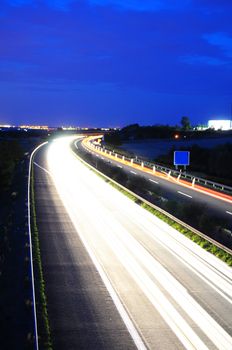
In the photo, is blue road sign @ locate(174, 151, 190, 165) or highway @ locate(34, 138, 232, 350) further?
blue road sign @ locate(174, 151, 190, 165)

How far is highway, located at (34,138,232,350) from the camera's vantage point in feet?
36.2

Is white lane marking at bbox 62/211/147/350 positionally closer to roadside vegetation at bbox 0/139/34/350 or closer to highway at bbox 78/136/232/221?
roadside vegetation at bbox 0/139/34/350

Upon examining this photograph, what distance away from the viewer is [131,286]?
14594 millimetres

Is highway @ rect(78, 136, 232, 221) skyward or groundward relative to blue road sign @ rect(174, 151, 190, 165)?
groundward

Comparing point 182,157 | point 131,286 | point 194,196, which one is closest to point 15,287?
point 131,286

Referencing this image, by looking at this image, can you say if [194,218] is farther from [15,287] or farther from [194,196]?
[15,287]

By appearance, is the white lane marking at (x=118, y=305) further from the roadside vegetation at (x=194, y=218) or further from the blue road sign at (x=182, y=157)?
the blue road sign at (x=182, y=157)

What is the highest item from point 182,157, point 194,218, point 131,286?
point 182,157

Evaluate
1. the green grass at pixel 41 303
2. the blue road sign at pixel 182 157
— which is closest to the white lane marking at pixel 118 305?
the green grass at pixel 41 303

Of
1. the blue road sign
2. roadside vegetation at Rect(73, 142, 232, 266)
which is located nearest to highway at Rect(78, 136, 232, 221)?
roadside vegetation at Rect(73, 142, 232, 266)

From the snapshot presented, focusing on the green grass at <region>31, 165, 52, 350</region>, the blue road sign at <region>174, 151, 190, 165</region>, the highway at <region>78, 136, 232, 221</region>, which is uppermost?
the blue road sign at <region>174, 151, 190, 165</region>

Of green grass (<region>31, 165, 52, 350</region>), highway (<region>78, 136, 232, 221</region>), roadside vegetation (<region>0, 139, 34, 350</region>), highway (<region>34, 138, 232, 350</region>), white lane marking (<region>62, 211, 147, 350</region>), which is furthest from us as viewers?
highway (<region>78, 136, 232, 221</region>)

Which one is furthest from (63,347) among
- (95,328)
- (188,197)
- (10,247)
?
(188,197)

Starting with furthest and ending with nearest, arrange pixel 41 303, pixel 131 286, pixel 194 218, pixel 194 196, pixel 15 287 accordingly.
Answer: pixel 194 196 → pixel 194 218 → pixel 131 286 → pixel 15 287 → pixel 41 303
